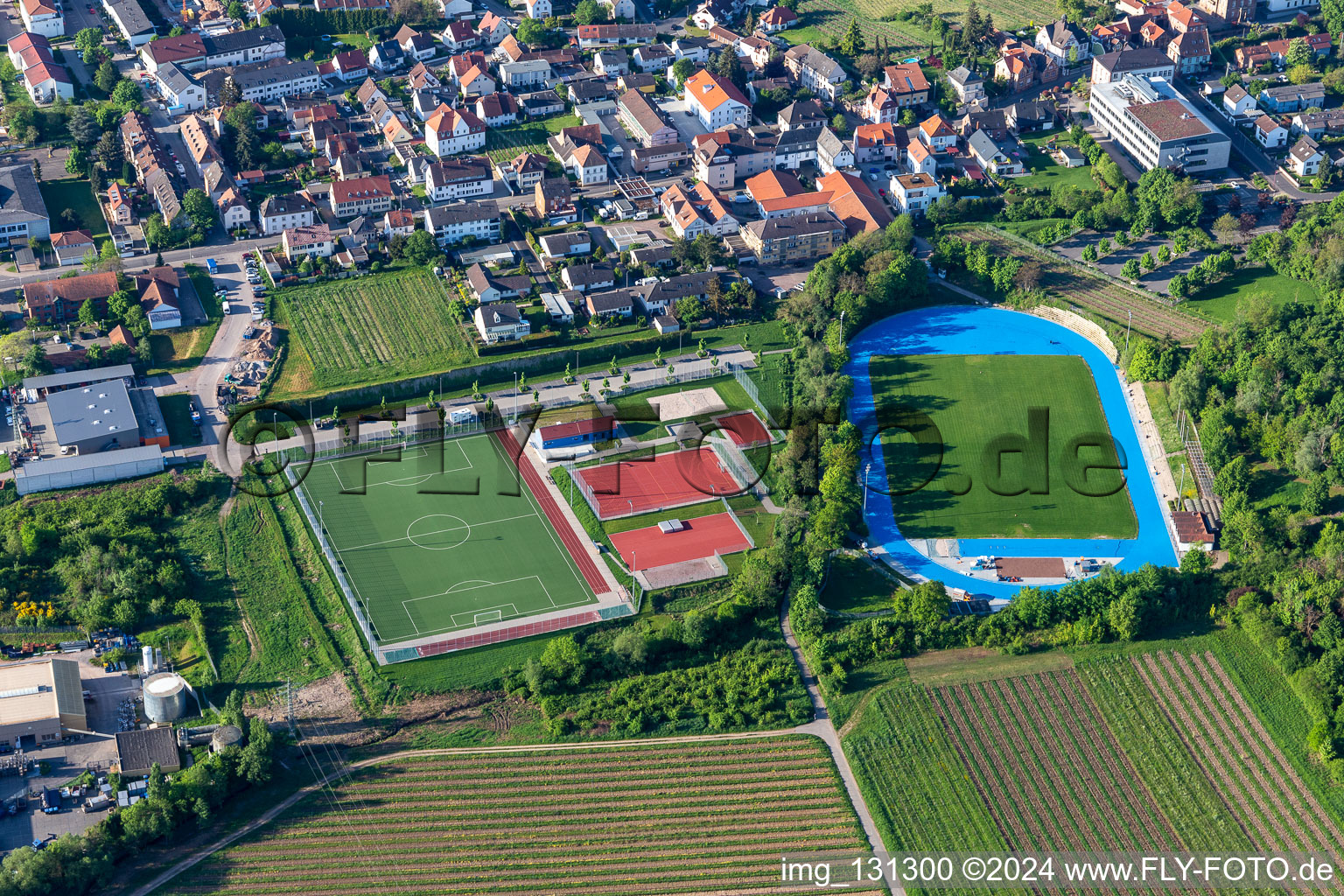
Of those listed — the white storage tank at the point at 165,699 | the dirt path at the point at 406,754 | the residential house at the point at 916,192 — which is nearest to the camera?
the dirt path at the point at 406,754

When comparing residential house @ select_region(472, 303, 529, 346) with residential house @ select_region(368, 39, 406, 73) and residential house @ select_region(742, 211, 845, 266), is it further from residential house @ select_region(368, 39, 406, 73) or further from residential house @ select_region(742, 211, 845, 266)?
residential house @ select_region(368, 39, 406, 73)

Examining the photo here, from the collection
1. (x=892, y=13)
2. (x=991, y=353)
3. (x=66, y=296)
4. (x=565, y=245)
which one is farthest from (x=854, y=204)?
(x=66, y=296)

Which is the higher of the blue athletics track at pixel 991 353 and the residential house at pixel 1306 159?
the residential house at pixel 1306 159

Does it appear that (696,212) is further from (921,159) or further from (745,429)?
(745,429)

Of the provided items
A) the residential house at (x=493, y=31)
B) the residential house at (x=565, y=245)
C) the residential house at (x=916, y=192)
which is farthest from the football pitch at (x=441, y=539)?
the residential house at (x=493, y=31)

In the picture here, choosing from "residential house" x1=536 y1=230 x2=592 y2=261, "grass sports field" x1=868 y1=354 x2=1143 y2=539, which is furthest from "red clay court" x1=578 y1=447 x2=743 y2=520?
"residential house" x1=536 y1=230 x2=592 y2=261

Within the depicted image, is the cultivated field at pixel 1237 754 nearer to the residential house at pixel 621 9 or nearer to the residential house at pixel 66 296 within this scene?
the residential house at pixel 66 296
